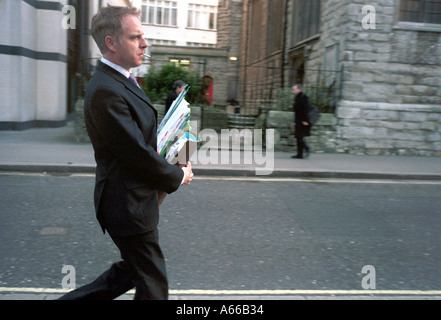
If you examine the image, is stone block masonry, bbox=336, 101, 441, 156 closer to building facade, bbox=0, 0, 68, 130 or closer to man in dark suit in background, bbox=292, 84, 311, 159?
man in dark suit in background, bbox=292, 84, 311, 159

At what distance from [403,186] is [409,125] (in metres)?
4.67

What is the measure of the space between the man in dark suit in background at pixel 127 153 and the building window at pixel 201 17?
49794 mm

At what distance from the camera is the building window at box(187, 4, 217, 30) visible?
49.3 m

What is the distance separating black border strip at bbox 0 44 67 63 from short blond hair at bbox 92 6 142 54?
1436cm

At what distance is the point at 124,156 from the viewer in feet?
6.70

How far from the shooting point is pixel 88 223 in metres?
5.21

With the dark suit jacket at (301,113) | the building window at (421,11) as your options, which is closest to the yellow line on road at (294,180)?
the dark suit jacket at (301,113)

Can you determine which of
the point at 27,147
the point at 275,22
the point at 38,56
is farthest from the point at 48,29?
the point at 275,22

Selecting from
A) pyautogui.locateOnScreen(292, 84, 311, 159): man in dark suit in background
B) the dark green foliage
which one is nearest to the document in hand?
pyautogui.locateOnScreen(292, 84, 311, 159): man in dark suit in background

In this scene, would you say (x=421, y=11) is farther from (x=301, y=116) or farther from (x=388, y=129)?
(x=301, y=116)

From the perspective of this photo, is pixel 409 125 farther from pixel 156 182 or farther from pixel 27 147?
pixel 156 182

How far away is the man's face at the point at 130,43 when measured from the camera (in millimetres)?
2057

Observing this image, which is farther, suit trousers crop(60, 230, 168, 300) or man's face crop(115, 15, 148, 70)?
suit trousers crop(60, 230, 168, 300)

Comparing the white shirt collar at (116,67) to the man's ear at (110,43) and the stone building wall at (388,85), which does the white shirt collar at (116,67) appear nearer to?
the man's ear at (110,43)
